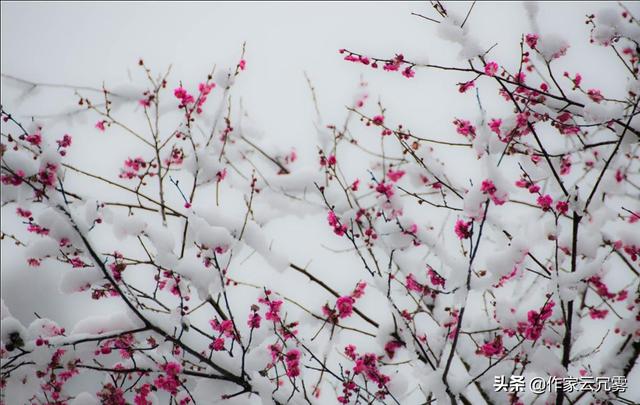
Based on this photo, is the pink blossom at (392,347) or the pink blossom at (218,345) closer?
the pink blossom at (218,345)

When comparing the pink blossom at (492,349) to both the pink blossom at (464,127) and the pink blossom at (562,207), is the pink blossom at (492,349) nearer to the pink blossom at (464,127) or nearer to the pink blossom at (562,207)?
the pink blossom at (562,207)

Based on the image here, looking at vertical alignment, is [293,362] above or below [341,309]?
below

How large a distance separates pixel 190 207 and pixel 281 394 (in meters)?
1.39

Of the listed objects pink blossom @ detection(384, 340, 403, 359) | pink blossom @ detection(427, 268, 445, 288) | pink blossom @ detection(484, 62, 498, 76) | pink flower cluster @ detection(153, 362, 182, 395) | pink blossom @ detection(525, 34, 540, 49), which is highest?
pink blossom @ detection(525, 34, 540, 49)

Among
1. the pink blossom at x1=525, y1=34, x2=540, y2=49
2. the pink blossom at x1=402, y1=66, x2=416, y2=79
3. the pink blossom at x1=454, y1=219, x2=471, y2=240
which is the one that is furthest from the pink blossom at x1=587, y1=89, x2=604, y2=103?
the pink blossom at x1=454, y1=219, x2=471, y2=240

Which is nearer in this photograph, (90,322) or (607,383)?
(90,322)

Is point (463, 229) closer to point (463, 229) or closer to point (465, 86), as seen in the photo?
point (463, 229)

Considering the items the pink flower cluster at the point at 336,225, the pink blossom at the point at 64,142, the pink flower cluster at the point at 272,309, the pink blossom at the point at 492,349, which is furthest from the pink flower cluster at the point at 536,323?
the pink blossom at the point at 64,142

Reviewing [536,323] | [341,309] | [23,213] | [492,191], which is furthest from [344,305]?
[23,213]

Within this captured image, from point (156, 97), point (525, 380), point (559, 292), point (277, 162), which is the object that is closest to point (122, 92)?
point (156, 97)

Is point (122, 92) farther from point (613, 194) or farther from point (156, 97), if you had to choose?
point (613, 194)

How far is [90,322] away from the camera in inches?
98.1

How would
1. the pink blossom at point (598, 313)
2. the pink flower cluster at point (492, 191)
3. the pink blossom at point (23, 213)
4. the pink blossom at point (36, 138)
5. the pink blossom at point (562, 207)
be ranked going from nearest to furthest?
the pink flower cluster at point (492, 191), the pink blossom at point (562, 207), the pink blossom at point (36, 138), the pink blossom at point (23, 213), the pink blossom at point (598, 313)

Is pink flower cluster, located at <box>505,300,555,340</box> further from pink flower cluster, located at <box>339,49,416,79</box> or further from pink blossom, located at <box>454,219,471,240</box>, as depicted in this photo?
pink flower cluster, located at <box>339,49,416,79</box>
